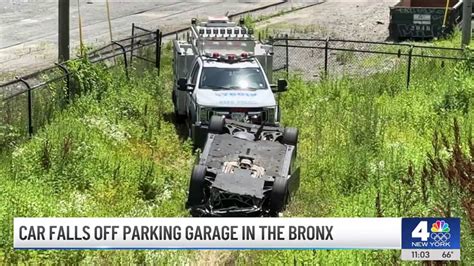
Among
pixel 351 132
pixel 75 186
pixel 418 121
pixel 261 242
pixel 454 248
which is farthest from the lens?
pixel 418 121

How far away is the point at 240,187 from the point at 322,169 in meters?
3.11

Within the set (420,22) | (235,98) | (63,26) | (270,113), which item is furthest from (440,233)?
(420,22)

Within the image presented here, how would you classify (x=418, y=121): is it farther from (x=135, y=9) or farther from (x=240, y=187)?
(x=135, y=9)

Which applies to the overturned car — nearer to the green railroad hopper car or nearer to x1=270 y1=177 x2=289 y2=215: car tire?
x1=270 y1=177 x2=289 y2=215: car tire

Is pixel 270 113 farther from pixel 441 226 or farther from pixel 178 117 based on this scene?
pixel 441 226

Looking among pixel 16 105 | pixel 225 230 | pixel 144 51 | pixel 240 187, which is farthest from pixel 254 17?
pixel 225 230

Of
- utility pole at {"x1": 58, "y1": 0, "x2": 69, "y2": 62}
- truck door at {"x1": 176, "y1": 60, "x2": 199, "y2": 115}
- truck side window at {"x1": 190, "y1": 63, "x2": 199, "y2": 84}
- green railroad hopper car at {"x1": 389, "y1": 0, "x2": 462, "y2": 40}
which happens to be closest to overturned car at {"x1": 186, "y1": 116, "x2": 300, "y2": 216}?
truck side window at {"x1": 190, "y1": 63, "x2": 199, "y2": 84}

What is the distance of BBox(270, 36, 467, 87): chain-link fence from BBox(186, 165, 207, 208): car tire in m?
10.9

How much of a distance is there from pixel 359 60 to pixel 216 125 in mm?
12677

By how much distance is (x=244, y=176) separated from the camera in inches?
506

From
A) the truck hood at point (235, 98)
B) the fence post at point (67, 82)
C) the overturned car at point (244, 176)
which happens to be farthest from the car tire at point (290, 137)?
the fence post at point (67, 82)

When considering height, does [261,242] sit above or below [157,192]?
above

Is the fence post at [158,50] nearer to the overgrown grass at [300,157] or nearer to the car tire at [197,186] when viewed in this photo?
the overgrown grass at [300,157]

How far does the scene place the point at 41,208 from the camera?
1183 centimetres
